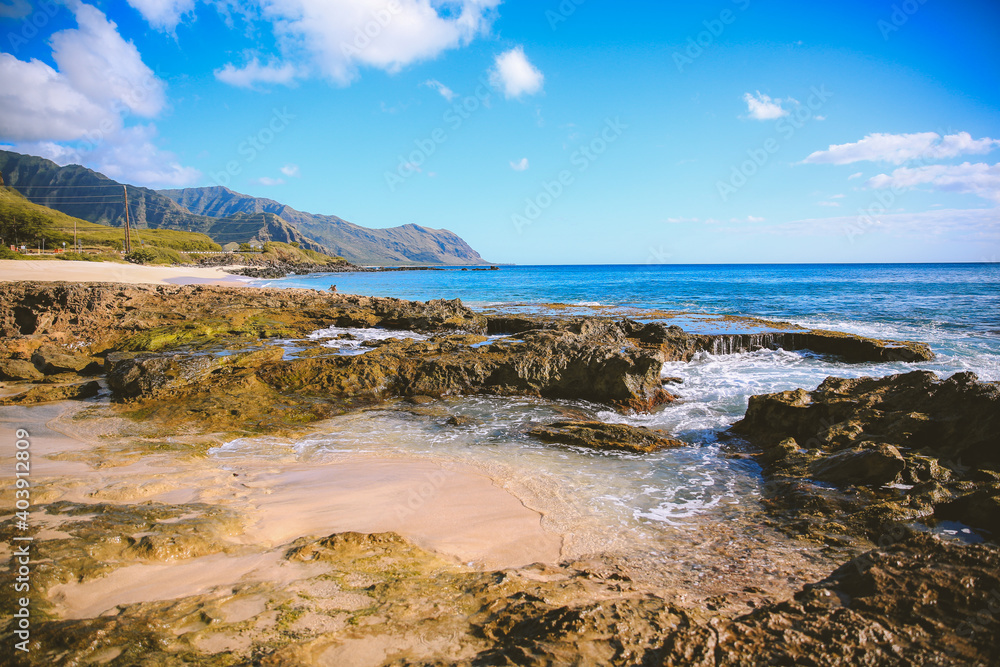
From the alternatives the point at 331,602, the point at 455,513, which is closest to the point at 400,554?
the point at 331,602

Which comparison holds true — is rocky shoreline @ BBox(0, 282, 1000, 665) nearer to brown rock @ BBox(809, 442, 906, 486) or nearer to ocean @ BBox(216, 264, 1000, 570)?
brown rock @ BBox(809, 442, 906, 486)

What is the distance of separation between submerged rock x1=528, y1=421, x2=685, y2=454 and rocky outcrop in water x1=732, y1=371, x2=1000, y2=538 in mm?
1573

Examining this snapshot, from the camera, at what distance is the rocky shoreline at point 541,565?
2.66 metres

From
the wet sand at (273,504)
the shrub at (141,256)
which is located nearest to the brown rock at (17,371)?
the wet sand at (273,504)

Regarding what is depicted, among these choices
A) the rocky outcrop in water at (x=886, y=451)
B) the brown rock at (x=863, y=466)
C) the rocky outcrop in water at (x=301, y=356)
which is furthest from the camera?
the rocky outcrop in water at (x=301, y=356)

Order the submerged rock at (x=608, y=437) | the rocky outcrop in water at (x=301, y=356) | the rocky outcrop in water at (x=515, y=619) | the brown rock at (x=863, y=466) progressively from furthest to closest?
the rocky outcrop in water at (x=301, y=356) → the submerged rock at (x=608, y=437) → the brown rock at (x=863, y=466) → the rocky outcrop in water at (x=515, y=619)

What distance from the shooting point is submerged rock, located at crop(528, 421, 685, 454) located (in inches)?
293

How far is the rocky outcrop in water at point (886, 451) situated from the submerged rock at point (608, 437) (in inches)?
61.9

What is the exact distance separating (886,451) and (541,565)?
4.72 m

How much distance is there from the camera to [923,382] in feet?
23.7

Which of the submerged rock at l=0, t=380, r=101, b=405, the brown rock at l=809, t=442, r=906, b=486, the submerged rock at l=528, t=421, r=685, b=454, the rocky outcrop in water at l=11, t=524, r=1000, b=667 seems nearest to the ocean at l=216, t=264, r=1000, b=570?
the submerged rock at l=528, t=421, r=685, b=454

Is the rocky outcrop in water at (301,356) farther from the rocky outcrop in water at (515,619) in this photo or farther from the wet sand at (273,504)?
the rocky outcrop in water at (515,619)

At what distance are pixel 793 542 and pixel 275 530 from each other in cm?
517

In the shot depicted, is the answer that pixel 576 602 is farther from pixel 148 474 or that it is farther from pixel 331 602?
pixel 148 474
